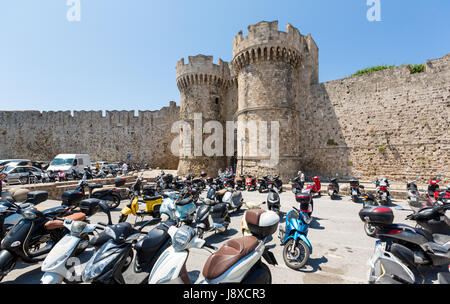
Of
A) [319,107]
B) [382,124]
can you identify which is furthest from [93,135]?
[382,124]

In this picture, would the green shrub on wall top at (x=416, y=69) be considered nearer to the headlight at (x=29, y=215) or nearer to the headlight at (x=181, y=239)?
the headlight at (x=181, y=239)

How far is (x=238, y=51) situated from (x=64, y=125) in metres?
23.3

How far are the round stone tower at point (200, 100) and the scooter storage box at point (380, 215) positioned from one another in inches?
590

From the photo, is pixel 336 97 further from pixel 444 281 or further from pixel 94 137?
pixel 94 137

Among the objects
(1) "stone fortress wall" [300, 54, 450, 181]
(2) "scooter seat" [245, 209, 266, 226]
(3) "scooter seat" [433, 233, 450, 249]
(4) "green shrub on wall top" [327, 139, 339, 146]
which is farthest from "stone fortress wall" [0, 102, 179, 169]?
(3) "scooter seat" [433, 233, 450, 249]

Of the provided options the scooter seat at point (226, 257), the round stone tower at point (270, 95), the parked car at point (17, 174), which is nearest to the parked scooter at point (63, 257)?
the scooter seat at point (226, 257)

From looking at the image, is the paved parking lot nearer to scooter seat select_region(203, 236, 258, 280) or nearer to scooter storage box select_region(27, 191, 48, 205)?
scooter seat select_region(203, 236, 258, 280)

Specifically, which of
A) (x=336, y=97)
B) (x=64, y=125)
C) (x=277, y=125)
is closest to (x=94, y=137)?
(x=64, y=125)

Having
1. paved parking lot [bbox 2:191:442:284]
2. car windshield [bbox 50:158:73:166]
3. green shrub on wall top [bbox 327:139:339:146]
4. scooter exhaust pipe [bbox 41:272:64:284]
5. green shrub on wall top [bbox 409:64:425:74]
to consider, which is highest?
green shrub on wall top [bbox 409:64:425:74]

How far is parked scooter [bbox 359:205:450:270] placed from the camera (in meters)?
2.69

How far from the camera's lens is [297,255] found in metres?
3.26

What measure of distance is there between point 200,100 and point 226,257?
17.0 meters
